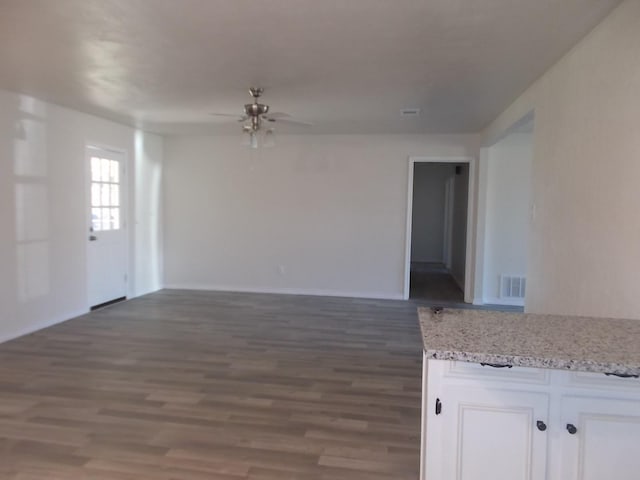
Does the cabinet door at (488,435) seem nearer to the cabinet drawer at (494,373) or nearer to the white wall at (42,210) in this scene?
the cabinet drawer at (494,373)

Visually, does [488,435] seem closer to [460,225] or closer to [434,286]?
[434,286]

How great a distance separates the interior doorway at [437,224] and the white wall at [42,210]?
5337mm

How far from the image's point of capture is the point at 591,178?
104 inches

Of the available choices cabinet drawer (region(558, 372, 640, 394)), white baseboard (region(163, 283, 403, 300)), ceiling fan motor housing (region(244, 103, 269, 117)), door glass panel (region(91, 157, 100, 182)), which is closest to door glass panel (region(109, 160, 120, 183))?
door glass panel (region(91, 157, 100, 182))

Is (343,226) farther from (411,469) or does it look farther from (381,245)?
(411,469)

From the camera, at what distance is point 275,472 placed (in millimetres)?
2375

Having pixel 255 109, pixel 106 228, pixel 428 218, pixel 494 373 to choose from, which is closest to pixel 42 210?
pixel 106 228

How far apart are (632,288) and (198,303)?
17.4 feet

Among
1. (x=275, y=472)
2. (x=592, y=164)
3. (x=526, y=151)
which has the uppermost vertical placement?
(x=526, y=151)

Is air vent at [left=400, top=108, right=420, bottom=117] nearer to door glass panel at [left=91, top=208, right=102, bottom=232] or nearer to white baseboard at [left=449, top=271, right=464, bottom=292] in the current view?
white baseboard at [left=449, top=271, right=464, bottom=292]

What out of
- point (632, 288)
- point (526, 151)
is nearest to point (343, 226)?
point (526, 151)

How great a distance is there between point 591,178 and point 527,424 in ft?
5.56

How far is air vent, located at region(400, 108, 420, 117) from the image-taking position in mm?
4953

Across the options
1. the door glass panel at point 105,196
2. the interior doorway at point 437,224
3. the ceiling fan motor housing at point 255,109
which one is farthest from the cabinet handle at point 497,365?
the interior doorway at point 437,224
